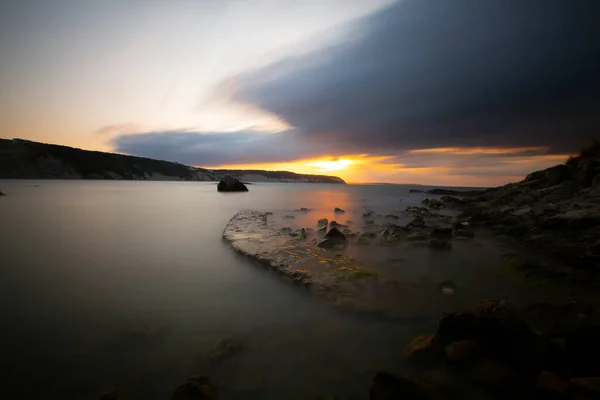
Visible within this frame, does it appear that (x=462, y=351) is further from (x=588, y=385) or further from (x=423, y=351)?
(x=588, y=385)

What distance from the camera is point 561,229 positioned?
9305 millimetres

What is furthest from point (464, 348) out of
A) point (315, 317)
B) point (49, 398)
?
point (49, 398)

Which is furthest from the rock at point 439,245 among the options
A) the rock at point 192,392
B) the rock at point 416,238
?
the rock at point 192,392

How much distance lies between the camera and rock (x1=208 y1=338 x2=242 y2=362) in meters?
3.39

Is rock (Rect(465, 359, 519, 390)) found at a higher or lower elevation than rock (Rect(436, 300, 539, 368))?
lower

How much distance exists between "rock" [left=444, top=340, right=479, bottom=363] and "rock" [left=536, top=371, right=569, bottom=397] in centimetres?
58

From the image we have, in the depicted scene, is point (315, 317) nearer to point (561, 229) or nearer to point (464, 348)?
point (464, 348)

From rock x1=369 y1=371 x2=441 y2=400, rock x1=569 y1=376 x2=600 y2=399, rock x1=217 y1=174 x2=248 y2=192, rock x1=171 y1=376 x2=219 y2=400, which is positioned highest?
rock x1=217 y1=174 x2=248 y2=192

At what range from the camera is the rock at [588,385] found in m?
2.45

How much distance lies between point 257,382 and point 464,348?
255 cm

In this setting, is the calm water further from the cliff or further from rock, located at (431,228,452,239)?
the cliff

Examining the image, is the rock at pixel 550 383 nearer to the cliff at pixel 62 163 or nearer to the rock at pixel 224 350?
the rock at pixel 224 350

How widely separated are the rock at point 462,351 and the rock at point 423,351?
0.51 feet

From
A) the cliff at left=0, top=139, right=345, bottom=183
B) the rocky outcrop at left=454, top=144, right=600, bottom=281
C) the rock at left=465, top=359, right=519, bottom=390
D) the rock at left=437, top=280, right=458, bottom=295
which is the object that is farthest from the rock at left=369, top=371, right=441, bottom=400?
the cliff at left=0, top=139, right=345, bottom=183
